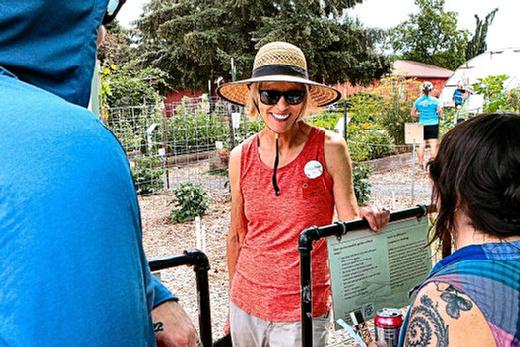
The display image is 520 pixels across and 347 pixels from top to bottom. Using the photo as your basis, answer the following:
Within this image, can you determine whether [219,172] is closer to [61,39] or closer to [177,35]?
[61,39]

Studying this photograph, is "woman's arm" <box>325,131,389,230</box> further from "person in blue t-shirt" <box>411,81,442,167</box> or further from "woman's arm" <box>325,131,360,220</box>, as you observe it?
"person in blue t-shirt" <box>411,81,442,167</box>

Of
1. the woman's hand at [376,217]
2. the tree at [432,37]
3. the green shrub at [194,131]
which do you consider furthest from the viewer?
the tree at [432,37]

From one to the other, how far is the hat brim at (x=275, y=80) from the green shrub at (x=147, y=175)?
7125 millimetres

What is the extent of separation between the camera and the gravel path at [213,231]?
15.3ft

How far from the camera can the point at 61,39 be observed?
1.88 ft

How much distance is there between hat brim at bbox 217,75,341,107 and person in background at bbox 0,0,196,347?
145 cm

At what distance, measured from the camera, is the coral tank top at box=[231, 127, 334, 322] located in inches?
72.1

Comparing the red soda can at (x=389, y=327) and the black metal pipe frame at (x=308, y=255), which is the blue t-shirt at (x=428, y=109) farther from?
the red soda can at (x=389, y=327)

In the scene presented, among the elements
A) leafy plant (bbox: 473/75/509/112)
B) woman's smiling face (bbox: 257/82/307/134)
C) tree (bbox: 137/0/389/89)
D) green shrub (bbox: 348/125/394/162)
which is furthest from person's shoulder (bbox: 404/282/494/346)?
tree (bbox: 137/0/389/89)

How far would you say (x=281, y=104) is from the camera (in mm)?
1999

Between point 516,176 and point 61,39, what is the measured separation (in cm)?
90

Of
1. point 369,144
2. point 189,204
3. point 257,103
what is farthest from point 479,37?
point 257,103

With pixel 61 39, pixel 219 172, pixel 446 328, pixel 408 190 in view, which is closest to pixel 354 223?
pixel 446 328

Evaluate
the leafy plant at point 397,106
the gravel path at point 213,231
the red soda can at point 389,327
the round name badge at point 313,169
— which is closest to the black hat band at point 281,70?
the round name badge at point 313,169
